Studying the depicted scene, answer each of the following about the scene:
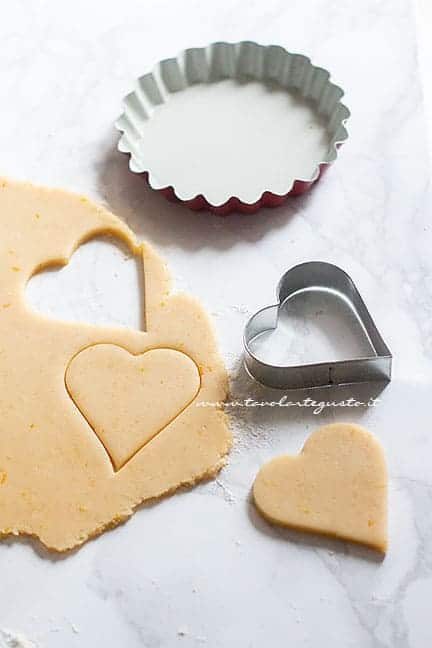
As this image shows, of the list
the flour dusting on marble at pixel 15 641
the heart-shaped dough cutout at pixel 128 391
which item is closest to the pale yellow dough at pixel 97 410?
the heart-shaped dough cutout at pixel 128 391

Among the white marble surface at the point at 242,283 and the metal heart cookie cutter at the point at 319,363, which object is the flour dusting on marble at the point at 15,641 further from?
the metal heart cookie cutter at the point at 319,363

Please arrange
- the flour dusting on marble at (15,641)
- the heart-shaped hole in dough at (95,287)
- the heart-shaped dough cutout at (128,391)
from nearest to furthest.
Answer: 1. the flour dusting on marble at (15,641)
2. the heart-shaped dough cutout at (128,391)
3. the heart-shaped hole in dough at (95,287)

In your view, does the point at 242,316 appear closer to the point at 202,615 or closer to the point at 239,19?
the point at 202,615

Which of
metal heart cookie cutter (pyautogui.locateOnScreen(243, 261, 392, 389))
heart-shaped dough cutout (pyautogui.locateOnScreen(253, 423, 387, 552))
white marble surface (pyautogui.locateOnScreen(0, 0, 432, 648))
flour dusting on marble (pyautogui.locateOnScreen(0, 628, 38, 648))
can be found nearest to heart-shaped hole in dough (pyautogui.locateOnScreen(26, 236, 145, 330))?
white marble surface (pyautogui.locateOnScreen(0, 0, 432, 648))

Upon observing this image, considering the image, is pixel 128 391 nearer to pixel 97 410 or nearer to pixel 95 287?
pixel 97 410

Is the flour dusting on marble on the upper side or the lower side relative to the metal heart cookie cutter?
lower

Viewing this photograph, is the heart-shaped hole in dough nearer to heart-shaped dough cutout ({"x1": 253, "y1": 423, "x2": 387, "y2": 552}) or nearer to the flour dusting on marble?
heart-shaped dough cutout ({"x1": 253, "y1": 423, "x2": 387, "y2": 552})

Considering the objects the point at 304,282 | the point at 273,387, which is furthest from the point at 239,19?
the point at 273,387
